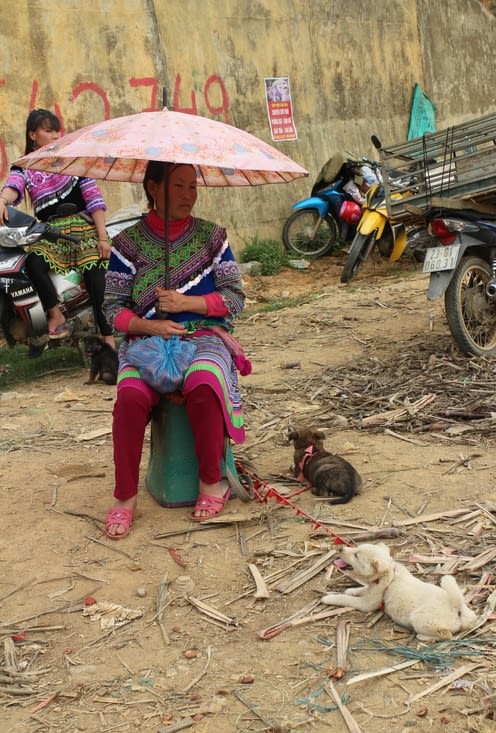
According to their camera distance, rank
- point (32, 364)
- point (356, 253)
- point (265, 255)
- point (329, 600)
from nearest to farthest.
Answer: point (329, 600), point (32, 364), point (356, 253), point (265, 255)

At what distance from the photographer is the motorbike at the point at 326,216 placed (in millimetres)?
11555

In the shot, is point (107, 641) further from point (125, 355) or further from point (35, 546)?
point (125, 355)

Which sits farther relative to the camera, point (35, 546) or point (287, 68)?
point (287, 68)

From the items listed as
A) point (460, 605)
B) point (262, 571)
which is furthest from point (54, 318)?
point (460, 605)

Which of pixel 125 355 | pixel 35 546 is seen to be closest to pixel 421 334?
pixel 125 355

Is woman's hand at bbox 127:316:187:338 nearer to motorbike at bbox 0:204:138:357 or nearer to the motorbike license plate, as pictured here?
the motorbike license plate

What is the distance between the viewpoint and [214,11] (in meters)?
11.1

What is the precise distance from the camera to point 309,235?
11.9 meters

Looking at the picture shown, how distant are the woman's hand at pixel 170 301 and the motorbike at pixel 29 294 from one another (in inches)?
112

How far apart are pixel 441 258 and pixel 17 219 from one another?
10.6ft

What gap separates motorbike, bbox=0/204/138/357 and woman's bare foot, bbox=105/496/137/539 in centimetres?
310

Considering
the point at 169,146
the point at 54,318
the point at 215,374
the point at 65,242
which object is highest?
the point at 169,146

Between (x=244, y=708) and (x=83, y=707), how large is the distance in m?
0.52

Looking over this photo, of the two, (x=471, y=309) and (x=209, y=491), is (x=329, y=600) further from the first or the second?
(x=471, y=309)
